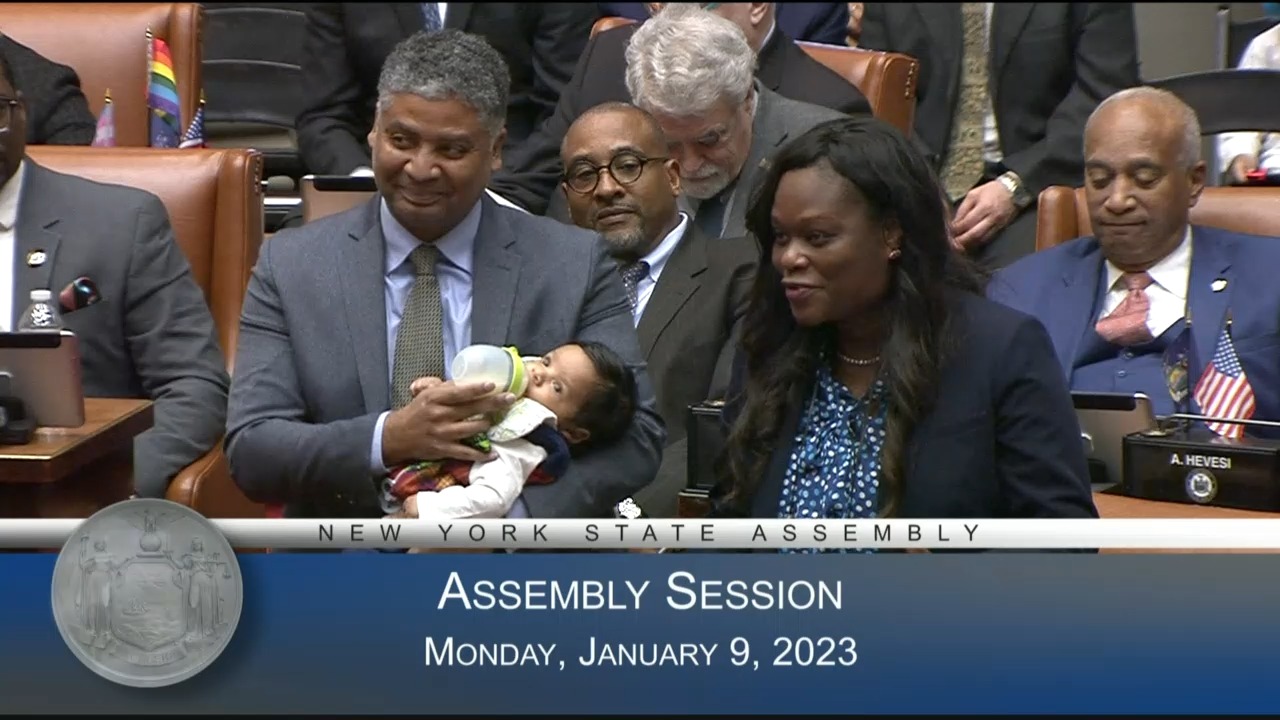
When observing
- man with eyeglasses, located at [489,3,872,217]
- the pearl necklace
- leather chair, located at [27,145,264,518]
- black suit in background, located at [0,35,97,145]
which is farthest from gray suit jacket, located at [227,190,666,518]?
black suit in background, located at [0,35,97,145]

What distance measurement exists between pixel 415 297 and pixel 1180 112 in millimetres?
1659

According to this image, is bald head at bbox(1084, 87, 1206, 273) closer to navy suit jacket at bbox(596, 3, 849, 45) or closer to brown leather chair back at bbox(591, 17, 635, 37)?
brown leather chair back at bbox(591, 17, 635, 37)

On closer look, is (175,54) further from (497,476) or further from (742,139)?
(497,476)

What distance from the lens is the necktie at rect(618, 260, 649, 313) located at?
3834mm

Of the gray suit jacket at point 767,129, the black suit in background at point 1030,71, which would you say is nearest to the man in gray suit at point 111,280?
the gray suit jacket at point 767,129

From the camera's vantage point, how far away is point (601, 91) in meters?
4.57

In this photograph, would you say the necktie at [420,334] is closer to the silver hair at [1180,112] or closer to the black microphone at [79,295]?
the black microphone at [79,295]

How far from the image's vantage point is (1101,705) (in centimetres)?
268

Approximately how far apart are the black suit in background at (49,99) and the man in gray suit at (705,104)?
4.11 ft

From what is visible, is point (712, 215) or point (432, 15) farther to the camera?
point (432, 15)
